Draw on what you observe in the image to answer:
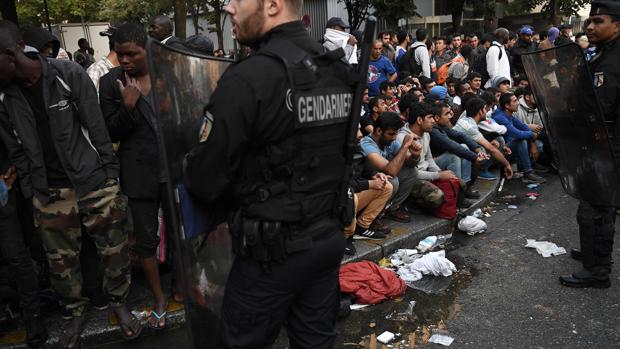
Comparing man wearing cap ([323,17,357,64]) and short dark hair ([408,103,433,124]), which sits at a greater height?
man wearing cap ([323,17,357,64])

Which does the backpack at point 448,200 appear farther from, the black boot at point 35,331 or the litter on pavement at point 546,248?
the black boot at point 35,331

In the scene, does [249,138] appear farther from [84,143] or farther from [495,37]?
[495,37]

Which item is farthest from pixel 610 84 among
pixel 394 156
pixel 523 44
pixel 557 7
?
pixel 557 7

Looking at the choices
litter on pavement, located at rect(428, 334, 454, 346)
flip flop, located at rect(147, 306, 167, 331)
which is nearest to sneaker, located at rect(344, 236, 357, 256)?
litter on pavement, located at rect(428, 334, 454, 346)

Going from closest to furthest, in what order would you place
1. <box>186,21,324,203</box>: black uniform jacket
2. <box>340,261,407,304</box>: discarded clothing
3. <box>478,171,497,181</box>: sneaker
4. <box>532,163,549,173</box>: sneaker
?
<box>186,21,324,203</box>: black uniform jacket
<box>340,261,407,304</box>: discarded clothing
<box>478,171,497,181</box>: sneaker
<box>532,163,549,173</box>: sneaker

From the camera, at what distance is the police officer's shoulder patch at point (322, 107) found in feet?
5.66

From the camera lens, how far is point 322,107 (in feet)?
5.90

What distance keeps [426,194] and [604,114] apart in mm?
1868

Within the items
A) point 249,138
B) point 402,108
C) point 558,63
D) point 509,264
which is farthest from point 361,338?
point 402,108

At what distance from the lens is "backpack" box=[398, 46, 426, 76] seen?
907cm

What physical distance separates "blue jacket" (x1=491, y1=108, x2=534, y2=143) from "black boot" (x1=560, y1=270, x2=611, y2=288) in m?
3.26

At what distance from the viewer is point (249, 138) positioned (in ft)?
5.56

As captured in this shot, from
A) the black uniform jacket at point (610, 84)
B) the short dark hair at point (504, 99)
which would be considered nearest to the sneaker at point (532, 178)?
the short dark hair at point (504, 99)

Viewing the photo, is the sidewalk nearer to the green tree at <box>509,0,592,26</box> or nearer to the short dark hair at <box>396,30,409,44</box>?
the short dark hair at <box>396,30,409,44</box>
